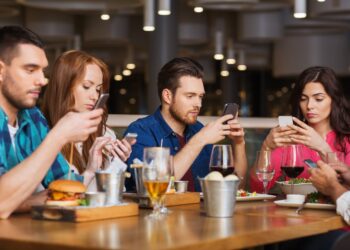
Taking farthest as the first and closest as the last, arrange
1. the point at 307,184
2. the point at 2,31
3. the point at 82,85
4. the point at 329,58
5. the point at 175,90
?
the point at 329,58 < the point at 175,90 < the point at 82,85 < the point at 307,184 < the point at 2,31

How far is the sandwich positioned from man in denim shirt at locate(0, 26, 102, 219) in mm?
78

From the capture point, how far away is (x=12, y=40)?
3.20m

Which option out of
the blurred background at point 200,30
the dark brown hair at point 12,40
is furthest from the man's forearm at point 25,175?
the blurred background at point 200,30

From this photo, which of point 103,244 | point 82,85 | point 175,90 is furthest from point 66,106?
point 103,244

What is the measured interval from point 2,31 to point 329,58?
13.8m

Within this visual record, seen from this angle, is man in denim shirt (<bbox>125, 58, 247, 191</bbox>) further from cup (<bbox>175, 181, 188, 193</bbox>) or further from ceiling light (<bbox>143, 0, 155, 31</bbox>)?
ceiling light (<bbox>143, 0, 155, 31</bbox>)

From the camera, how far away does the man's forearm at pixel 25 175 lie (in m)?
2.87

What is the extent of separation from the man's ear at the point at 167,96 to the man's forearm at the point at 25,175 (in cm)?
192

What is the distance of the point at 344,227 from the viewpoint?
135 inches

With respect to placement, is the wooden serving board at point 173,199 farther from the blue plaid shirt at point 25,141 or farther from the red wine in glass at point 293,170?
the red wine in glass at point 293,170

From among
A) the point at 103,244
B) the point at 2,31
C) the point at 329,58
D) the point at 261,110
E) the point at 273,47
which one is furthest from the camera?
the point at 261,110

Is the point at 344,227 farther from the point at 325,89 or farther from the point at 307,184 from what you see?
the point at 325,89

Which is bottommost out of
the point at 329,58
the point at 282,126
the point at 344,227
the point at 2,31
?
the point at 344,227

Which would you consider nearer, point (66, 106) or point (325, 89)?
point (66, 106)
